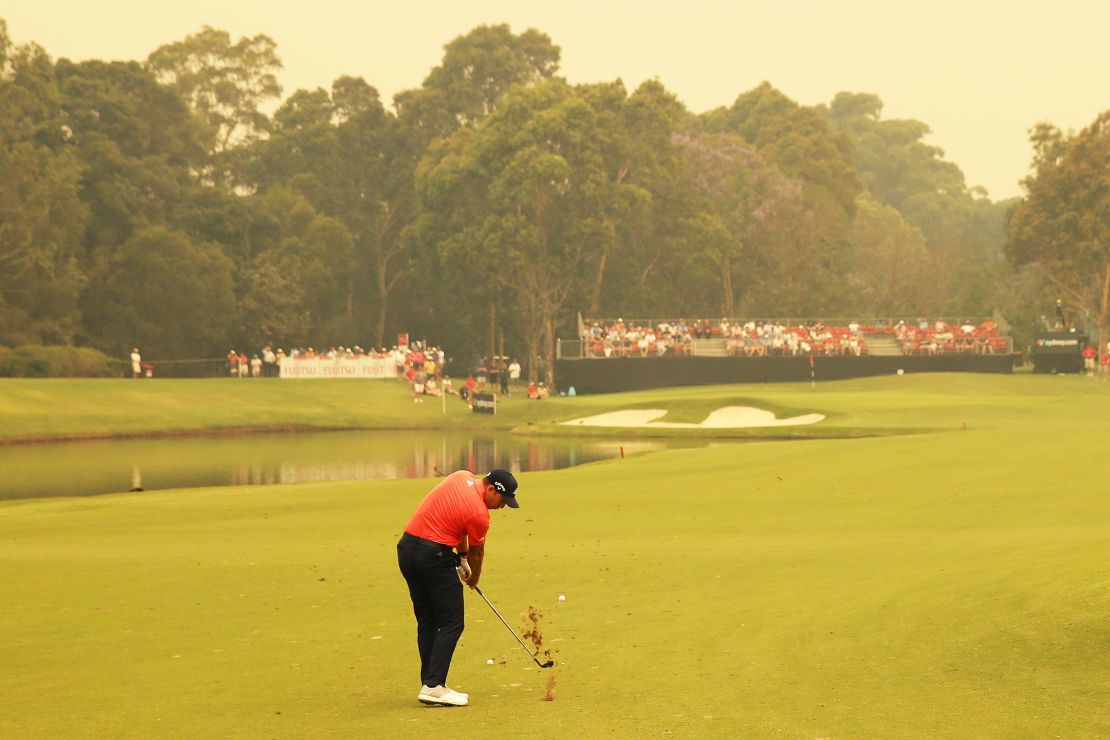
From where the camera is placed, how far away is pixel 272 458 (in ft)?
169

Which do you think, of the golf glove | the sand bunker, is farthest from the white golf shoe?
the sand bunker

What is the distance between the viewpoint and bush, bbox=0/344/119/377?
80.2m

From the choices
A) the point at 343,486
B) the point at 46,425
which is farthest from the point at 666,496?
the point at 46,425

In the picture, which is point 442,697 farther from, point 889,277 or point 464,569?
point 889,277

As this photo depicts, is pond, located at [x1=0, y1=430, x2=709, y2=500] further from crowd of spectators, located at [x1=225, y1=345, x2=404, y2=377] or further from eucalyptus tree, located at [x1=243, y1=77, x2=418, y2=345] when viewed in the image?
eucalyptus tree, located at [x1=243, y1=77, x2=418, y2=345]

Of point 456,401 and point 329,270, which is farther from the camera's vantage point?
point 329,270

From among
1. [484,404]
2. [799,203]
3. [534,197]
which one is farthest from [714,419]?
[799,203]

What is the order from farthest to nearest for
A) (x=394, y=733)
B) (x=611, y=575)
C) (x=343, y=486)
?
1. (x=343, y=486)
2. (x=611, y=575)
3. (x=394, y=733)

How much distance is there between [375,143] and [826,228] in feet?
128

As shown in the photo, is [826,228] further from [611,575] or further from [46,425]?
[611,575]

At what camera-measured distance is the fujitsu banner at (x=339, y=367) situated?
275 ft

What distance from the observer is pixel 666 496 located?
30.2 meters

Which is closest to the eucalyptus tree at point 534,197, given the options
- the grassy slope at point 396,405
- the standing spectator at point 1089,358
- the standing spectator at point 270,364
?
the standing spectator at point 270,364

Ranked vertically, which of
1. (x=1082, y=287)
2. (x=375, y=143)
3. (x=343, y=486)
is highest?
(x=375, y=143)
